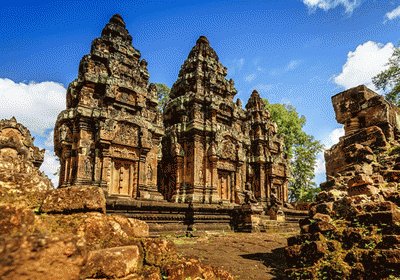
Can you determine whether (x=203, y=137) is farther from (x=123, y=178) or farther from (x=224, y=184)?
(x=123, y=178)

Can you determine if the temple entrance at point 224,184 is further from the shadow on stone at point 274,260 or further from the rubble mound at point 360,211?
the rubble mound at point 360,211

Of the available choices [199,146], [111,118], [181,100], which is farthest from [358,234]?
[181,100]

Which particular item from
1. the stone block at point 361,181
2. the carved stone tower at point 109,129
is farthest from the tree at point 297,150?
the stone block at point 361,181

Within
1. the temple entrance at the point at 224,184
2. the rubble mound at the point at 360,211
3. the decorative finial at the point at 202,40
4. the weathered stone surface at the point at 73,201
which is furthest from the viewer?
the decorative finial at the point at 202,40

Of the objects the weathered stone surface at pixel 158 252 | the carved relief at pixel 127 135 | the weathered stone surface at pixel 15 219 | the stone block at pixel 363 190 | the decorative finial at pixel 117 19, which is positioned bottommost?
the weathered stone surface at pixel 158 252

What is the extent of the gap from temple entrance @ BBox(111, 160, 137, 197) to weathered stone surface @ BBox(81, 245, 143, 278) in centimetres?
1116

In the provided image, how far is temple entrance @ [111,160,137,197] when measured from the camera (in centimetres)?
1323

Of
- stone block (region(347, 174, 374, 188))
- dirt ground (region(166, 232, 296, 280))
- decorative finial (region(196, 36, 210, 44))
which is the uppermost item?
decorative finial (region(196, 36, 210, 44))

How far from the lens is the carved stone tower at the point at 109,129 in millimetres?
12695

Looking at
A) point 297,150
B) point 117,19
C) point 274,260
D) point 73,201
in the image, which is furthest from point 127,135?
point 297,150

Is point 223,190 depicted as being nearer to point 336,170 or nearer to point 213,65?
point 213,65

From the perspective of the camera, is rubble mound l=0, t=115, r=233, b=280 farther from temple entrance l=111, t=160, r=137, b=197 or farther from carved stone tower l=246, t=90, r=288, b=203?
carved stone tower l=246, t=90, r=288, b=203

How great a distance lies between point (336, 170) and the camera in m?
7.39

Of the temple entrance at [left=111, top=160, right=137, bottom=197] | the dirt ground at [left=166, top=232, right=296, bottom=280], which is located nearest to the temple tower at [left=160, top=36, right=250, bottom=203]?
the temple entrance at [left=111, top=160, right=137, bottom=197]
